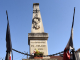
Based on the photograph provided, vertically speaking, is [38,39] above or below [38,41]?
above

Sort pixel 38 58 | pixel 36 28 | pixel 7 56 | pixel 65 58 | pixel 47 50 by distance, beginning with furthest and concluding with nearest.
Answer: pixel 36 28
pixel 47 50
pixel 38 58
pixel 65 58
pixel 7 56

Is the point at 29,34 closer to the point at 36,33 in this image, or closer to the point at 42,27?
the point at 36,33

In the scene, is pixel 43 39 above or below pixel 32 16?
below

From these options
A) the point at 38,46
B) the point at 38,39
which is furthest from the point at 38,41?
the point at 38,46

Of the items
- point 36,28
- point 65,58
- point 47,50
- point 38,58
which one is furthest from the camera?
point 36,28

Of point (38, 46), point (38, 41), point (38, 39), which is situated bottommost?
point (38, 46)

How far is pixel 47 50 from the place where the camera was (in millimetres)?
10461

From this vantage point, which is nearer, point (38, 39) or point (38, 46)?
point (38, 46)

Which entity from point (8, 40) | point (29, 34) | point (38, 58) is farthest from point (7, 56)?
point (29, 34)

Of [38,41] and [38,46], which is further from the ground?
[38,41]

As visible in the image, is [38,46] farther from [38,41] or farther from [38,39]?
[38,39]

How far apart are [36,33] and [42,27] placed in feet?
3.57

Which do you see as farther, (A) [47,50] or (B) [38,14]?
(B) [38,14]

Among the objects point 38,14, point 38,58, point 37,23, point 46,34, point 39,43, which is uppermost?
point 38,14
